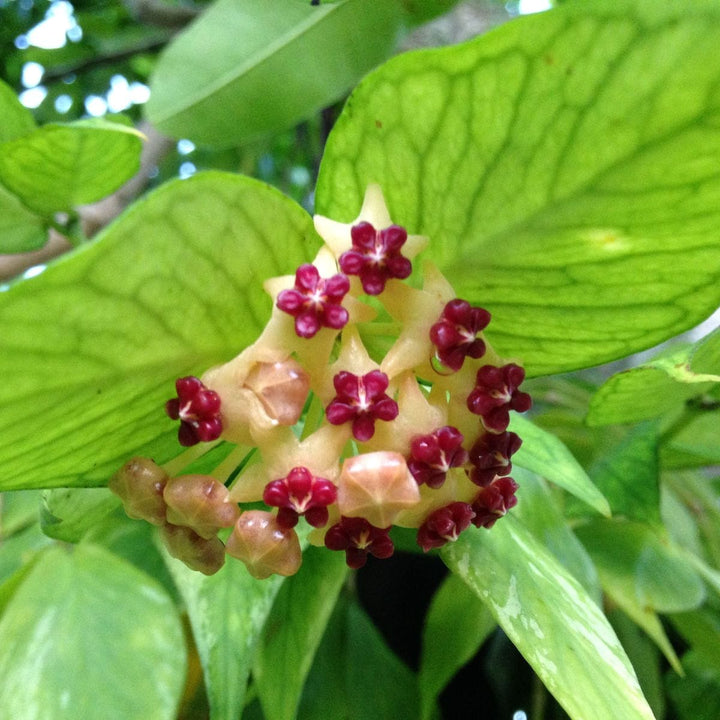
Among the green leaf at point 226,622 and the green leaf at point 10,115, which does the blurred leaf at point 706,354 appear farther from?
the green leaf at point 10,115

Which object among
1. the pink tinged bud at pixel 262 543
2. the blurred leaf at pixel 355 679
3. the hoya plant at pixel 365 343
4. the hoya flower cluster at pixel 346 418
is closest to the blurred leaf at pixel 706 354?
the hoya plant at pixel 365 343

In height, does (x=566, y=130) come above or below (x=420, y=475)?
above

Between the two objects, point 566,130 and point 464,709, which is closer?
point 566,130

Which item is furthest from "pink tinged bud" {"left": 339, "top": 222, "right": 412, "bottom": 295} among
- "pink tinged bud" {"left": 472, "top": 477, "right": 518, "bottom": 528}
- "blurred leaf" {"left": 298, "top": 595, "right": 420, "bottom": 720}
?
"blurred leaf" {"left": 298, "top": 595, "right": 420, "bottom": 720}

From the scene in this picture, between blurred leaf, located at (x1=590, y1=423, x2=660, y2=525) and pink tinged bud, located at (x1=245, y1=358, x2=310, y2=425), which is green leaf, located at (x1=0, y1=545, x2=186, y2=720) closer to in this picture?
pink tinged bud, located at (x1=245, y1=358, x2=310, y2=425)

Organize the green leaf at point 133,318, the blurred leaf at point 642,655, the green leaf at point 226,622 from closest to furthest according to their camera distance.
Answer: the green leaf at point 133,318
the green leaf at point 226,622
the blurred leaf at point 642,655

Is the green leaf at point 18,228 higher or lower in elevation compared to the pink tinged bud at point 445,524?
higher

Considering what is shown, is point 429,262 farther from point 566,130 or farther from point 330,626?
point 330,626

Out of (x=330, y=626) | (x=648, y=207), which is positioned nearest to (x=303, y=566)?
(x=330, y=626)
